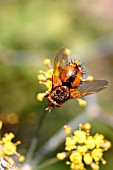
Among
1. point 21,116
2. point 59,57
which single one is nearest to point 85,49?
point 21,116

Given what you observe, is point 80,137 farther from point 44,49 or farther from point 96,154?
point 44,49

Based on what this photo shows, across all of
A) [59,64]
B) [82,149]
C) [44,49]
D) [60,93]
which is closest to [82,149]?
[82,149]

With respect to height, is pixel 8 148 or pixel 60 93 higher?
pixel 60 93

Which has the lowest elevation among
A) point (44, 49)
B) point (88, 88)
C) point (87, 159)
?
point (87, 159)

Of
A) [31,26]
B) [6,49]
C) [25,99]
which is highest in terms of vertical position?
[31,26]

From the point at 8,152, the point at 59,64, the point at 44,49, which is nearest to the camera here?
the point at 8,152

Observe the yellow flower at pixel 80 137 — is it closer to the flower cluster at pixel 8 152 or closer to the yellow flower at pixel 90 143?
the yellow flower at pixel 90 143

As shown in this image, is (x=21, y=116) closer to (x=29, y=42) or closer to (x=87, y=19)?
(x=29, y=42)

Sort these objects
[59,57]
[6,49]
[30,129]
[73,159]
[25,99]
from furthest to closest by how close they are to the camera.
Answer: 1. [6,49]
2. [25,99]
3. [30,129]
4. [59,57]
5. [73,159]
